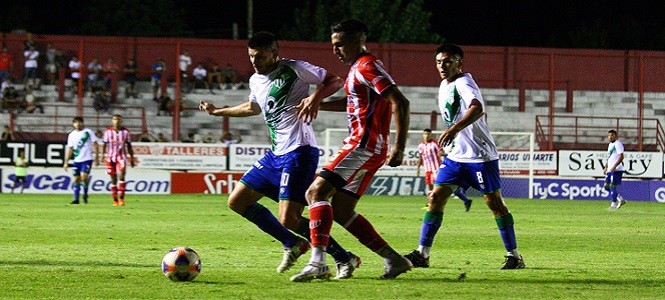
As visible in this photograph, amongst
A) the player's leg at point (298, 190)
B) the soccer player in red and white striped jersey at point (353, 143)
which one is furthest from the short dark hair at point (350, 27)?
the player's leg at point (298, 190)

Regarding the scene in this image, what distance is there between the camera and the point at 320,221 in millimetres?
10008

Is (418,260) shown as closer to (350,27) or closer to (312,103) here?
(312,103)

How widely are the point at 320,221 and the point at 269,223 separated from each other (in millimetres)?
1016

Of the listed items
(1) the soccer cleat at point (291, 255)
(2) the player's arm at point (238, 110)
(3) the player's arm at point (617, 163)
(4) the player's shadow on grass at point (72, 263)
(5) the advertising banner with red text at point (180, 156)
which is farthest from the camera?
(5) the advertising banner with red text at point (180, 156)

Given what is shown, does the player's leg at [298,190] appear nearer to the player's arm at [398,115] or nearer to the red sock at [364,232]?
the red sock at [364,232]

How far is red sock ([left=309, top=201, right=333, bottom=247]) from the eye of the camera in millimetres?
10008

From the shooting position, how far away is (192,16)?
73.9 m

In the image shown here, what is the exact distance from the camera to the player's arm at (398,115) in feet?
31.8

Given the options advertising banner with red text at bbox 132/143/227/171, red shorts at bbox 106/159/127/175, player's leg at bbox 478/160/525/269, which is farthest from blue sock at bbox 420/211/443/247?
advertising banner with red text at bbox 132/143/227/171

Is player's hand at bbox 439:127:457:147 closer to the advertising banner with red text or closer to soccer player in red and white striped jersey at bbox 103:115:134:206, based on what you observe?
soccer player in red and white striped jersey at bbox 103:115:134:206

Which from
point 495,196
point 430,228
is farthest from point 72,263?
point 495,196

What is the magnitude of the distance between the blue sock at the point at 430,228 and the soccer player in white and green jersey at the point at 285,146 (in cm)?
154

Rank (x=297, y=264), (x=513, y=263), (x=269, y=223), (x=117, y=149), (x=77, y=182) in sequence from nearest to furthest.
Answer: (x=269, y=223)
(x=513, y=263)
(x=297, y=264)
(x=117, y=149)
(x=77, y=182)

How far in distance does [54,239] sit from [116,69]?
26.5 meters
